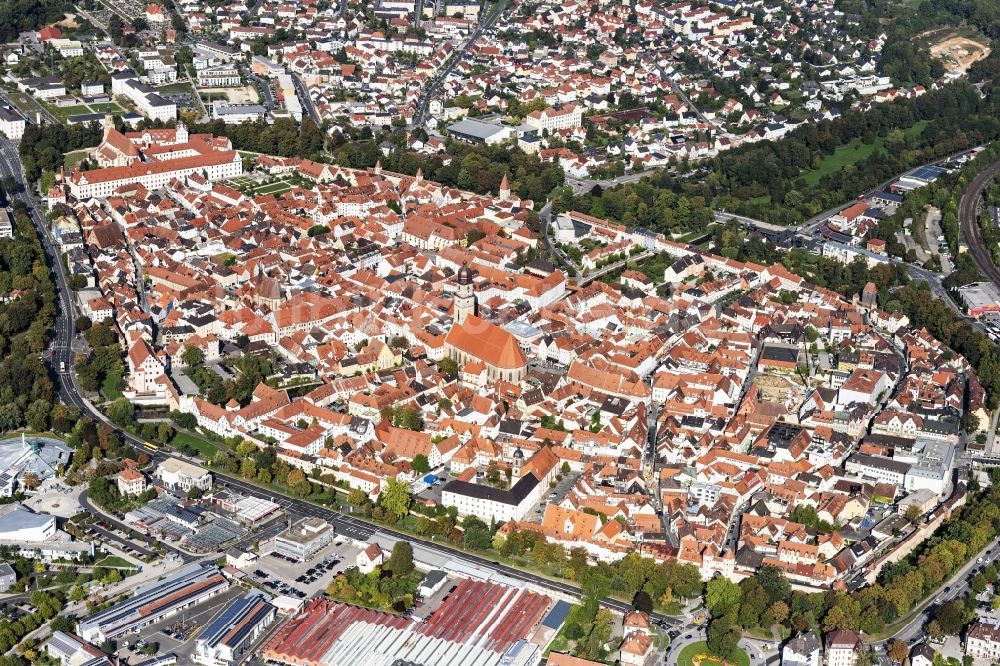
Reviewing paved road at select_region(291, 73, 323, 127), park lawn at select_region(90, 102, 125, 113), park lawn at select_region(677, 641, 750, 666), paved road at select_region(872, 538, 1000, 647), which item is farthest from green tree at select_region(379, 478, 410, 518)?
park lawn at select_region(90, 102, 125, 113)

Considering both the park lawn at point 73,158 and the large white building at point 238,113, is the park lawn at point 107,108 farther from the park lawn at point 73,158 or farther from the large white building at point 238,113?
the park lawn at point 73,158

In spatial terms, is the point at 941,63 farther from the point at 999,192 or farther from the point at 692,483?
the point at 692,483

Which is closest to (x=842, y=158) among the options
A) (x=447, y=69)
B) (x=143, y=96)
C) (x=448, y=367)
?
(x=447, y=69)

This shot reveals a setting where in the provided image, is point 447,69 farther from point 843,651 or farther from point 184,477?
point 843,651

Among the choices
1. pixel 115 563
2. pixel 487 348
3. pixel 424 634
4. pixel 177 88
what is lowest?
pixel 115 563

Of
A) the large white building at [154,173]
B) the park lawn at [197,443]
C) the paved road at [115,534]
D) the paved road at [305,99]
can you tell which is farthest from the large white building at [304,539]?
the paved road at [305,99]

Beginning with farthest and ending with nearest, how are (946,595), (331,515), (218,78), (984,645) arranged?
(218,78) < (331,515) < (946,595) < (984,645)

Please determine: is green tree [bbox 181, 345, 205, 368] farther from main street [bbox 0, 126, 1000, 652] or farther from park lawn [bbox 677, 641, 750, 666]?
park lawn [bbox 677, 641, 750, 666]
